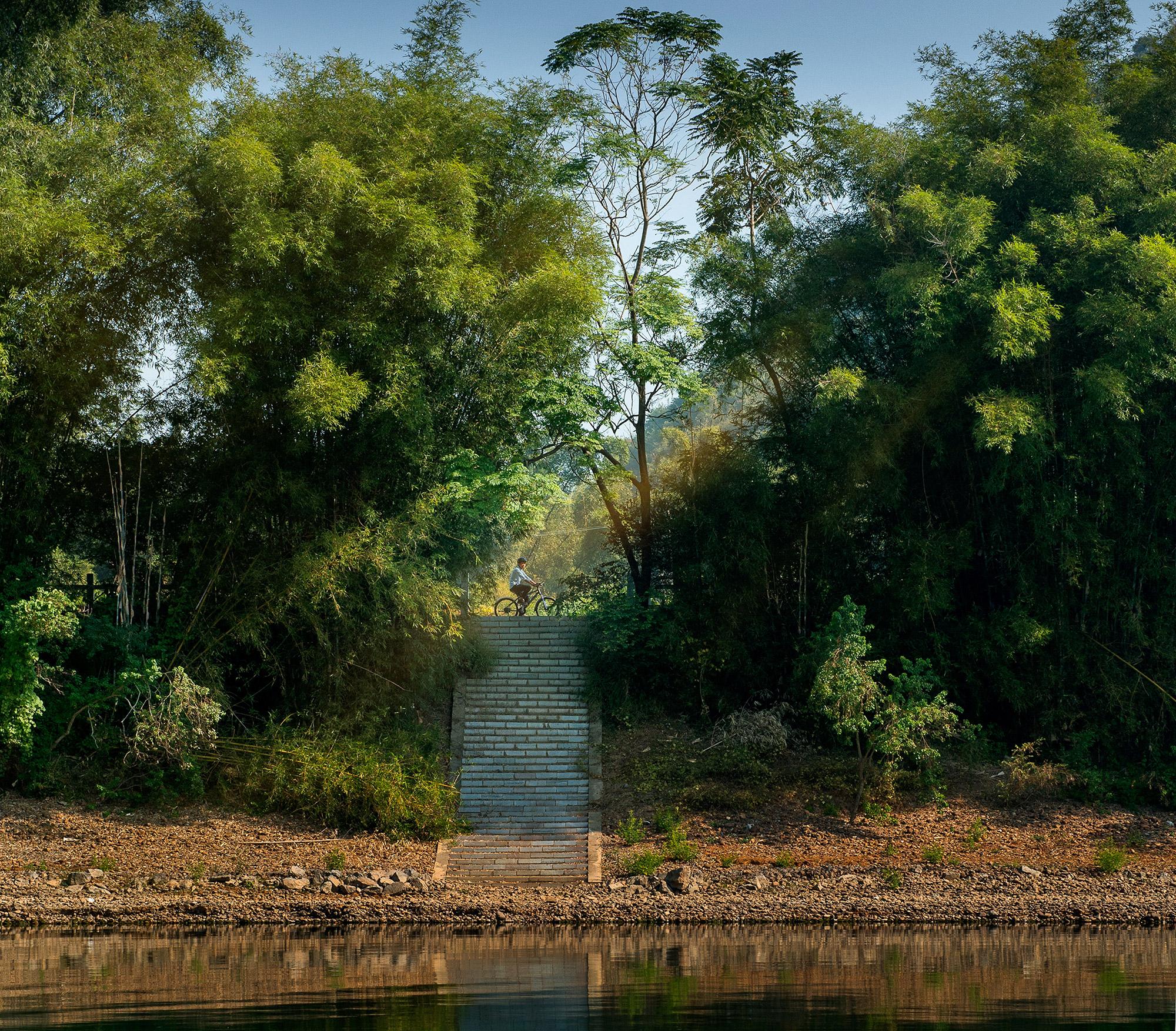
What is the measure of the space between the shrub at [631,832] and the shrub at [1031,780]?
15.1ft

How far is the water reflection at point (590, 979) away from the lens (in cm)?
803

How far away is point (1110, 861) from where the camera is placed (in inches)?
538

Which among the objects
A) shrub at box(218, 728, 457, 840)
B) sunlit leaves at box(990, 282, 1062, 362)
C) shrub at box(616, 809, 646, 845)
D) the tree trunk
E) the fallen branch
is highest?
sunlit leaves at box(990, 282, 1062, 362)

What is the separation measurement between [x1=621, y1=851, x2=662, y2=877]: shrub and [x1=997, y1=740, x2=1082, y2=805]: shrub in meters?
4.76

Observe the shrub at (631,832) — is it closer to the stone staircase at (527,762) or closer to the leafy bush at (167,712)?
the stone staircase at (527,762)

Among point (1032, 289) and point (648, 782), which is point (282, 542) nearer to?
point (648, 782)

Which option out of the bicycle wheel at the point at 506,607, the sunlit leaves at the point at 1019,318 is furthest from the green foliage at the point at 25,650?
the sunlit leaves at the point at 1019,318

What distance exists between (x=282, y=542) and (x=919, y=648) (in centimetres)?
853

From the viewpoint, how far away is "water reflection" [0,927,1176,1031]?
803 centimetres

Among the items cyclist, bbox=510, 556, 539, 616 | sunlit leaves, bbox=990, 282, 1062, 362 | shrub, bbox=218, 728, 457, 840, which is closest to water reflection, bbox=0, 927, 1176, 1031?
shrub, bbox=218, 728, 457, 840

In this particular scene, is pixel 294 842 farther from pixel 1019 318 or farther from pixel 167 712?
pixel 1019 318

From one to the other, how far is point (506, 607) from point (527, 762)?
19.9 feet

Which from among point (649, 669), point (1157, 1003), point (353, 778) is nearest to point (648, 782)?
point (649, 669)

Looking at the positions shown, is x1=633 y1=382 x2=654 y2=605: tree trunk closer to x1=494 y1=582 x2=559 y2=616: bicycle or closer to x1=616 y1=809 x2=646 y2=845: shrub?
x1=494 y1=582 x2=559 y2=616: bicycle
